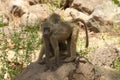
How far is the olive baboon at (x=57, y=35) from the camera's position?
6.18 meters

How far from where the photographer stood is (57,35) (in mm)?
6324

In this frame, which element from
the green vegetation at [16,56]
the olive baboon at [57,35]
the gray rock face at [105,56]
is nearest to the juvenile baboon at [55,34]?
the olive baboon at [57,35]

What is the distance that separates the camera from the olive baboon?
6176mm

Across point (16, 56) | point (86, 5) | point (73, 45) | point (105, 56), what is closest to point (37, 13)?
point (86, 5)

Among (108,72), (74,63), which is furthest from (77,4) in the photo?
(74,63)

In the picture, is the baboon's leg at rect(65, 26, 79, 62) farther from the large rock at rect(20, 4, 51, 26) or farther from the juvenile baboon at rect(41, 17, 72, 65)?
the large rock at rect(20, 4, 51, 26)

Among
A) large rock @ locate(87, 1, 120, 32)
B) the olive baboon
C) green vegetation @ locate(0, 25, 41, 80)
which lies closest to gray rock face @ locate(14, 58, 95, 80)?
the olive baboon

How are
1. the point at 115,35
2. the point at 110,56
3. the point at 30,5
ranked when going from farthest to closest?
1. the point at 30,5
2. the point at 115,35
3. the point at 110,56

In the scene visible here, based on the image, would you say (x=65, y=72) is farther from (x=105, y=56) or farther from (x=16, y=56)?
(x=105, y=56)

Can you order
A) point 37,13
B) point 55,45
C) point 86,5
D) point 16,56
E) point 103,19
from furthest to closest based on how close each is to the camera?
point 86,5 < point 37,13 < point 103,19 < point 16,56 < point 55,45

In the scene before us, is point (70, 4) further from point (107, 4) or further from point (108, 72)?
point (108, 72)

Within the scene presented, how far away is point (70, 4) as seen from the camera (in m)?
14.5

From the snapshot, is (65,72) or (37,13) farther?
(37,13)

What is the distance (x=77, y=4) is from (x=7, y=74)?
6.36 m
